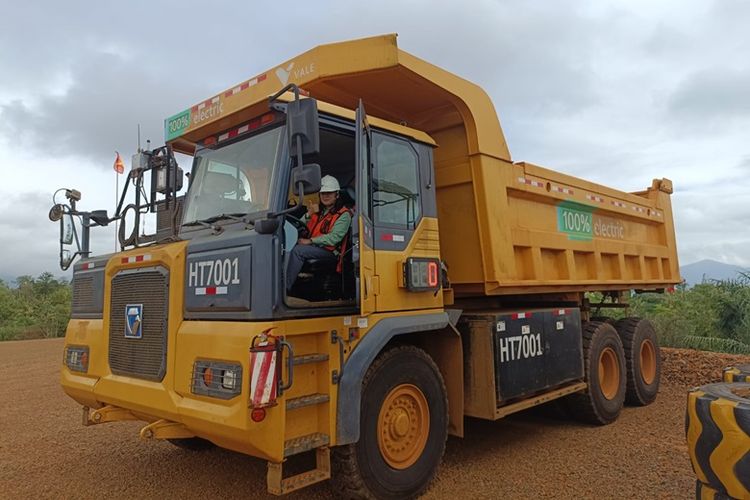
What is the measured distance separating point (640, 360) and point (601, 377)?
102 centimetres

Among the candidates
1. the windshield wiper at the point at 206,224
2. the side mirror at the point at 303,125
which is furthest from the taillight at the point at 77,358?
the side mirror at the point at 303,125

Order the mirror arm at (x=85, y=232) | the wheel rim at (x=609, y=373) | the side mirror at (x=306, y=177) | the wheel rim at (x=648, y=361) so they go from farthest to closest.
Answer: the wheel rim at (x=648, y=361)
the wheel rim at (x=609, y=373)
the mirror arm at (x=85, y=232)
the side mirror at (x=306, y=177)

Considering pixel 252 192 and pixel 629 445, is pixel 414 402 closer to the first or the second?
pixel 252 192

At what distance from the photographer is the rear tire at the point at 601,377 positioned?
19.4ft

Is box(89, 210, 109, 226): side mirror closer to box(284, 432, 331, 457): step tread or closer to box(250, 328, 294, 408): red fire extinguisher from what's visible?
box(250, 328, 294, 408): red fire extinguisher

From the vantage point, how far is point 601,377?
21.2 feet

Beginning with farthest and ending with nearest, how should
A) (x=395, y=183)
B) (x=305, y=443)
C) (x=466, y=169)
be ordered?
(x=466, y=169) → (x=395, y=183) → (x=305, y=443)

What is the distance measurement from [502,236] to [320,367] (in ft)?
7.46

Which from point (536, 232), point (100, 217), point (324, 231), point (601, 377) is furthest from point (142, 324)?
point (601, 377)

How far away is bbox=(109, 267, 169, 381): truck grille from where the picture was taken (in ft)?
11.5

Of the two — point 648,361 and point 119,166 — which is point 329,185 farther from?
point 648,361

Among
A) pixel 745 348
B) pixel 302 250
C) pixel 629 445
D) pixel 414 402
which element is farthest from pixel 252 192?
pixel 745 348

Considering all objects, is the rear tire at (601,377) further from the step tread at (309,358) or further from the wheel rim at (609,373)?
the step tread at (309,358)

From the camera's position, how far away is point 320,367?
3402 millimetres
